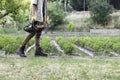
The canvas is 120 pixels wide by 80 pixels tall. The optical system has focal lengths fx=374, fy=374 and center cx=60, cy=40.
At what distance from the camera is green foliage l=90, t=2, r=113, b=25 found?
45.6m

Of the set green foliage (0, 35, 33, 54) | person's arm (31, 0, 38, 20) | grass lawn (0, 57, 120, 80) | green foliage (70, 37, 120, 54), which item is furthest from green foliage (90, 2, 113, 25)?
grass lawn (0, 57, 120, 80)

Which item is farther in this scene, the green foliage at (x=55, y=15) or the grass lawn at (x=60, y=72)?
the green foliage at (x=55, y=15)

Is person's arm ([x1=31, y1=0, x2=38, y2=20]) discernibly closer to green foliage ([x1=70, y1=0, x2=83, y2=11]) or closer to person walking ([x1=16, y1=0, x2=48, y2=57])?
person walking ([x1=16, y1=0, x2=48, y2=57])

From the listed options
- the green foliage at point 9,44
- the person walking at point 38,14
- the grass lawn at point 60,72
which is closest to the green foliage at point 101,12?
the green foliage at point 9,44

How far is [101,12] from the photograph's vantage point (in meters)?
45.9

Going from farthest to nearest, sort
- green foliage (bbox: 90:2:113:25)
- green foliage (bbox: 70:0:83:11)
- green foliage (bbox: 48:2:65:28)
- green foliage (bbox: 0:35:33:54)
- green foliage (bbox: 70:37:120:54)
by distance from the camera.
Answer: green foliage (bbox: 70:0:83:11)
green foliage (bbox: 48:2:65:28)
green foliage (bbox: 90:2:113:25)
green foliage (bbox: 70:37:120:54)
green foliage (bbox: 0:35:33:54)

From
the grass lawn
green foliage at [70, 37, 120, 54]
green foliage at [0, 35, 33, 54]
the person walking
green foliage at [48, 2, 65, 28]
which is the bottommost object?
green foliage at [48, 2, 65, 28]

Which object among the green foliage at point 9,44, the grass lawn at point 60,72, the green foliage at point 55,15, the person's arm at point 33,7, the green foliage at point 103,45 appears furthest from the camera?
the green foliage at point 55,15

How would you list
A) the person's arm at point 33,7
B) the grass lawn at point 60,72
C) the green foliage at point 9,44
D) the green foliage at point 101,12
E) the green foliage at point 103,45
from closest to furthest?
the grass lawn at point 60,72, the person's arm at point 33,7, the green foliage at point 9,44, the green foliage at point 103,45, the green foliage at point 101,12

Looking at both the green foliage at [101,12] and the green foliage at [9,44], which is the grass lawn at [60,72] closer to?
the green foliage at [9,44]

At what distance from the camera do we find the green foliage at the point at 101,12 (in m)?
45.6

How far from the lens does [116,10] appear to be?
5081cm

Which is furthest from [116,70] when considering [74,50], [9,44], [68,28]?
[68,28]

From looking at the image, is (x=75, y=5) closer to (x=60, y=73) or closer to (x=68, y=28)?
(x=68, y=28)
